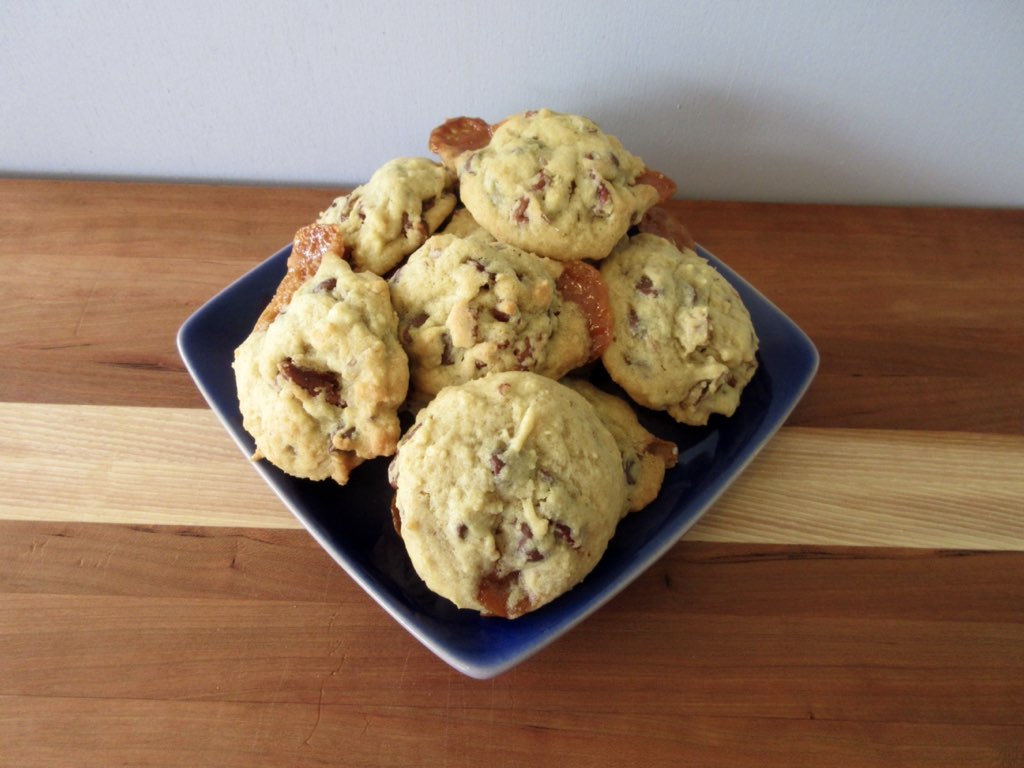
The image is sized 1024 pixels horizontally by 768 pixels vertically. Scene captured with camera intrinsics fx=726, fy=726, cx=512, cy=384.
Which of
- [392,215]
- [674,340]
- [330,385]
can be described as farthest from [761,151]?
[330,385]

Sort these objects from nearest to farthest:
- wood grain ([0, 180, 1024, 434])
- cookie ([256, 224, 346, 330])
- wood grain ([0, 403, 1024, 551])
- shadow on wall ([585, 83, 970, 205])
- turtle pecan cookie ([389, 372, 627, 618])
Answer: turtle pecan cookie ([389, 372, 627, 618])
cookie ([256, 224, 346, 330])
wood grain ([0, 403, 1024, 551])
wood grain ([0, 180, 1024, 434])
shadow on wall ([585, 83, 970, 205])

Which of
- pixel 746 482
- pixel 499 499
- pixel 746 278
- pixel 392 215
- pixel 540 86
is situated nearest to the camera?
pixel 499 499

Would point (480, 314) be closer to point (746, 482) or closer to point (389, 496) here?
point (389, 496)

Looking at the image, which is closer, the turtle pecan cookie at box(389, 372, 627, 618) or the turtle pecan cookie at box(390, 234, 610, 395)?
the turtle pecan cookie at box(389, 372, 627, 618)

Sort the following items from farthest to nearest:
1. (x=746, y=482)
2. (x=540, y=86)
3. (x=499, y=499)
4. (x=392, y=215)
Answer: (x=540, y=86), (x=746, y=482), (x=392, y=215), (x=499, y=499)

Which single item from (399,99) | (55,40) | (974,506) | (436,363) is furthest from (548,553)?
(55,40)

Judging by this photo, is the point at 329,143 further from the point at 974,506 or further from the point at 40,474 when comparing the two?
the point at 974,506

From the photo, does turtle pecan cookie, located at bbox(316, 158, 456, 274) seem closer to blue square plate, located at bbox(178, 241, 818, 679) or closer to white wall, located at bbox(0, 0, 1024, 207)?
blue square plate, located at bbox(178, 241, 818, 679)

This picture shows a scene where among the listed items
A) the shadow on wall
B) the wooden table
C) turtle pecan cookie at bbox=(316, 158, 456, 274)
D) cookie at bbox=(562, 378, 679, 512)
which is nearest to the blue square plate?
cookie at bbox=(562, 378, 679, 512)
